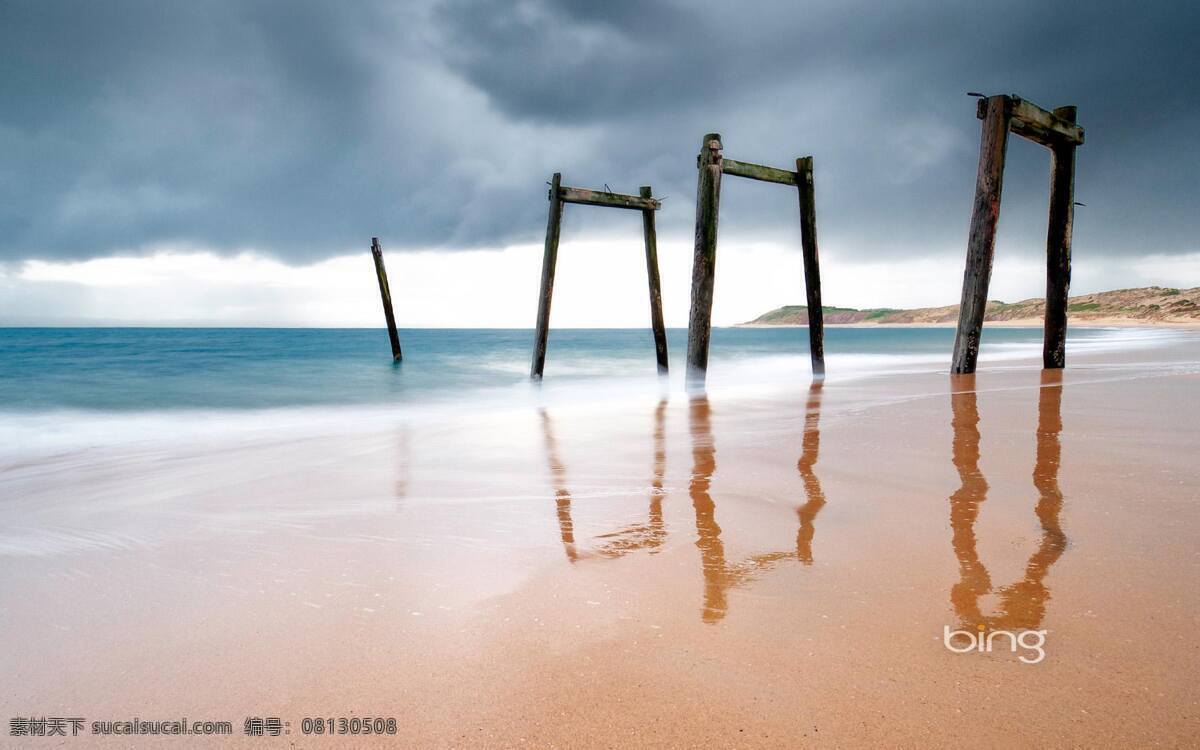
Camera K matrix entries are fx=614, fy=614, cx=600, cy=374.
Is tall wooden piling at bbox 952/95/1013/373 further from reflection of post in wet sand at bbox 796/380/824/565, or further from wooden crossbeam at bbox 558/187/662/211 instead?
wooden crossbeam at bbox 558/187/662/211

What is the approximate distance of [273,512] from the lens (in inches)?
106

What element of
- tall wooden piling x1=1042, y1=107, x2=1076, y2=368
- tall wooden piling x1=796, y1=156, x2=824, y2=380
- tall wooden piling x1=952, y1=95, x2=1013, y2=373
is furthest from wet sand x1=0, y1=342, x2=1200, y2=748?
tall wooden piling x1=796, y1=156, x2=824, y2=380

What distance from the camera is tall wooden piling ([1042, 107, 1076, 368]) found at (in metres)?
8.44

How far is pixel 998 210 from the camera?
7.05 metres

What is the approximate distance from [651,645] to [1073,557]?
50.3 inches

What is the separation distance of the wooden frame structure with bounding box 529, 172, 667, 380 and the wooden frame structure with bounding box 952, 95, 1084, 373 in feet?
18.5

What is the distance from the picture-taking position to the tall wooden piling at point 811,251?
Result: 394 inches

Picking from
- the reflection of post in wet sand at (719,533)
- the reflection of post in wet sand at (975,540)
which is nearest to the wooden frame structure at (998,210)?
the reflection of post in wet sand at (975,540)

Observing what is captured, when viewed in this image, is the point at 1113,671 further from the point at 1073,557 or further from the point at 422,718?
the point at 422,718

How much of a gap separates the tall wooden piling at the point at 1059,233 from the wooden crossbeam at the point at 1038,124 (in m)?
0.14

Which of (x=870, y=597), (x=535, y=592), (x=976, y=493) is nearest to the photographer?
(x=870, y=597)

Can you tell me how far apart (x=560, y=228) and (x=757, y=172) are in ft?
13.0

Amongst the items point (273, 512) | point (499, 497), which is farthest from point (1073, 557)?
point (273, 512)

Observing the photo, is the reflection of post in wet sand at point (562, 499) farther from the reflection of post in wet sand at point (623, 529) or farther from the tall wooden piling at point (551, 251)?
the tall wooden piling at point (551, 251)
